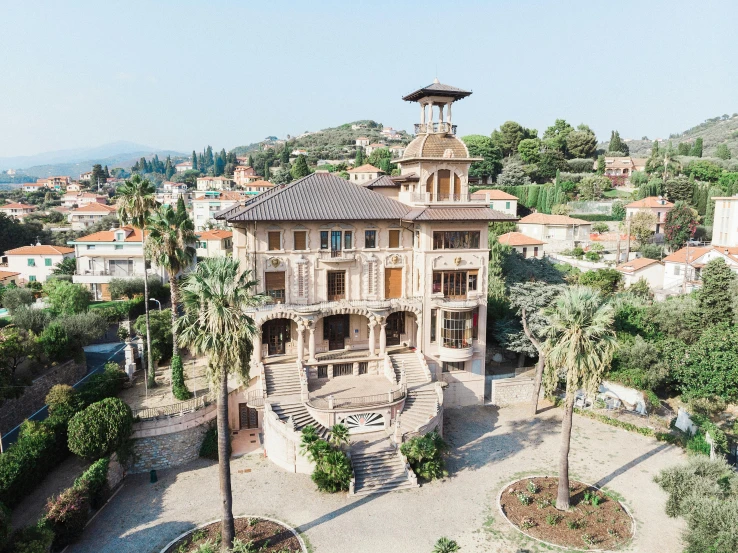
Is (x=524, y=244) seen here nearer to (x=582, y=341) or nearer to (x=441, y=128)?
(x=441, y=128)

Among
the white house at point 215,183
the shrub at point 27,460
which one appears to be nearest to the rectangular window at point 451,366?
the shrub at point 27,460

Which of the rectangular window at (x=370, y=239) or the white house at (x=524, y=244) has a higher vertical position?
the rectangular window at (x=370, y=239)

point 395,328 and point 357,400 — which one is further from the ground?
point 395,328

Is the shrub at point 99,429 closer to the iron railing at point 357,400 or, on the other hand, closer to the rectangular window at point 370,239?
the iron railing at point 357,400

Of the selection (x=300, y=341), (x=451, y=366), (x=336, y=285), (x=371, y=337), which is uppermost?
(x=336, y=285)

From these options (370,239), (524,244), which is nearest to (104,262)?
(370,239)

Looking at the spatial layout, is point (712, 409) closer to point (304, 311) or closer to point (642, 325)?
point (642, 325)

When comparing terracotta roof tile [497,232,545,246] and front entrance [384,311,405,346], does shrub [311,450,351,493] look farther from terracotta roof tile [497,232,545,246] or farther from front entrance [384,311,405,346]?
terracotta roof tile [497,232,545,246]

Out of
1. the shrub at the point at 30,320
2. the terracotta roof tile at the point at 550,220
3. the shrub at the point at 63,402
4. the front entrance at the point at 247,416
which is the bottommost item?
the front entrance at the point at 247,416
